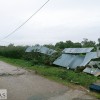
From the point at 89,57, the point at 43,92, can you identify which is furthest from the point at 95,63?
the point at 43,92

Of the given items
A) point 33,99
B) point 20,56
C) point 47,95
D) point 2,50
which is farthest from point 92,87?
point 2,50

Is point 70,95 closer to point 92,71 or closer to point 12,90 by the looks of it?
point 12,90

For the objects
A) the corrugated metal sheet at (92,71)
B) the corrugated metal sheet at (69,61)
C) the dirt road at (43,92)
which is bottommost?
the dirt road at (43,92)

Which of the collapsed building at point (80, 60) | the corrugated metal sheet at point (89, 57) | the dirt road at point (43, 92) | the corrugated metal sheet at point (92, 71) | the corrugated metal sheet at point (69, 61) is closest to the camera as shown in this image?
the dirt road at point (43, 92)

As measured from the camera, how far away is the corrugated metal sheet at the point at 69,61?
57.0 feet

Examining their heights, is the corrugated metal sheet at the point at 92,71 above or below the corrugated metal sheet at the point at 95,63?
below

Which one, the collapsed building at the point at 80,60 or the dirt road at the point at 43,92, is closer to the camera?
the dirt road at the point at 43,92

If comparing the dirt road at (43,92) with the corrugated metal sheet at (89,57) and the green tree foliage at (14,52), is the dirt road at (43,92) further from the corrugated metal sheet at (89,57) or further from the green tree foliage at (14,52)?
the green tree foliage at (14,52)

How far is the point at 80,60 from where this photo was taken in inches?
680

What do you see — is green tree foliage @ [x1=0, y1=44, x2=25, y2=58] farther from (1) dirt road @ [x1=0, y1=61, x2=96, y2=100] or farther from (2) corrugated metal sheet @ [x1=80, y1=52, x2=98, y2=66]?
(1) dirt road @ [x1=0, y1=61, x2=96, y2=100]

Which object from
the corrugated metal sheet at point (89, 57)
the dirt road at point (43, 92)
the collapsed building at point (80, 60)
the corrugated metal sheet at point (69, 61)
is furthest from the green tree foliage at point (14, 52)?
the dirt road at point (43, 92)

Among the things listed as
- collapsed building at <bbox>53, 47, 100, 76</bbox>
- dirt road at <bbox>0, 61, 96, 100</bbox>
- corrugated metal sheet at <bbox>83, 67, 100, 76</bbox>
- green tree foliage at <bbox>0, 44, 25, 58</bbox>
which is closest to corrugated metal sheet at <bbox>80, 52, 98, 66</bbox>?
collapsed building at <bbox>53, 47, 100, 76</bbox>

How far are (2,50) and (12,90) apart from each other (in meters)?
29.2

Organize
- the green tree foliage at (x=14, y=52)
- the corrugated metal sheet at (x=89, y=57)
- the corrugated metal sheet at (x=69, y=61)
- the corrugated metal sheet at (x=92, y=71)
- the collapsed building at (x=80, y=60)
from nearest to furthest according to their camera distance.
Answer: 1. the corrugated metal sheet at (x=92, y=71)
2. the collapsed building at (x=80, y=60)
3. the corrugated metal sheet at (x=89, y=57)
4. the corrugated metal sheet at (x=69, y=61)
5. the green tree foliage at (x=14, y=52)
